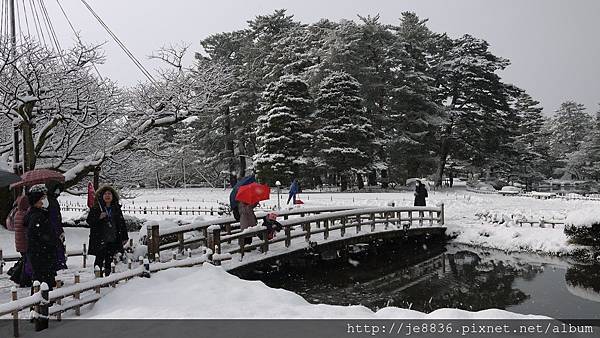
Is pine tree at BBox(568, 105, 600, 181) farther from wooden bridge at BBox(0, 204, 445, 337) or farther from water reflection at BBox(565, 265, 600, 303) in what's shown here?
water reflection at BBox(565, 265, 600, 303)

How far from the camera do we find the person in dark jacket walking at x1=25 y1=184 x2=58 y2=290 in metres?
7.71

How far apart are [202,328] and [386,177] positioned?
37.4 metres

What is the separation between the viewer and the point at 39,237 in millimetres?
7730

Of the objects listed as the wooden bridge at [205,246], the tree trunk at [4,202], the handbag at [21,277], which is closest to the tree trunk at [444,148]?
the wooden bridge at [205,246]

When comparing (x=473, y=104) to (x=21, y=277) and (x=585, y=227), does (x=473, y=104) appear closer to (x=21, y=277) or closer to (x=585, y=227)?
(x=585, y=227)

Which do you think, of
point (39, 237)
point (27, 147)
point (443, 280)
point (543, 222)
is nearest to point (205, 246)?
point (39, 237)

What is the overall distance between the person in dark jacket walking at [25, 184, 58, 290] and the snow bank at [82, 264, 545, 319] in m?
1.06

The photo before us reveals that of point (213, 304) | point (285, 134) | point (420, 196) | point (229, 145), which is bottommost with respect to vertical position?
point (213, 304)

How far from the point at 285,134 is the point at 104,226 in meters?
30.7

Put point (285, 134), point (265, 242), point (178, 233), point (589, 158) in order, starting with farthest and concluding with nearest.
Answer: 1. point (589, 158)
2. point (285, 134)
3. point (265, 242)
4. point (178, 233)

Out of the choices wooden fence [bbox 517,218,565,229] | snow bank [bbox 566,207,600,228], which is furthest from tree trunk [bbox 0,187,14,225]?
wooden fence [bbox 517,218,565,229]

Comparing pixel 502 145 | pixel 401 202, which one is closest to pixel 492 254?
pixel 401 202

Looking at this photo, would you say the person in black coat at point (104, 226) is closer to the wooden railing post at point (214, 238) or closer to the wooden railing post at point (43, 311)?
the wooden railing post at point (214, 238)

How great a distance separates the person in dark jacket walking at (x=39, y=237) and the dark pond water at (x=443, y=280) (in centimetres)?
718
